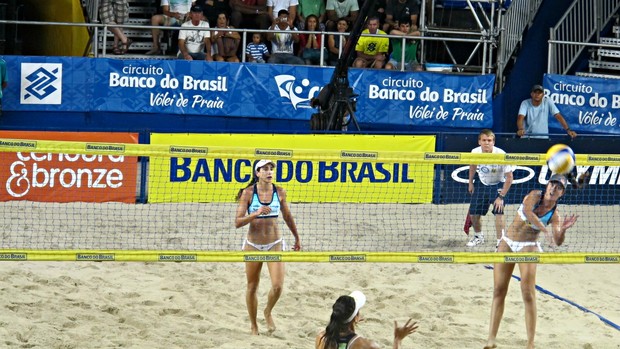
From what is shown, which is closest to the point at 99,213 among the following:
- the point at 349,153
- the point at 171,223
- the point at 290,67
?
the point at 171,223

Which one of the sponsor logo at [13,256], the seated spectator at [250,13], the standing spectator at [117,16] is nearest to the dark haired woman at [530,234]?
the sponsor logo at [13,256]

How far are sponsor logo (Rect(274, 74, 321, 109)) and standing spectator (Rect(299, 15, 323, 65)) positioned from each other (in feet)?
1.93

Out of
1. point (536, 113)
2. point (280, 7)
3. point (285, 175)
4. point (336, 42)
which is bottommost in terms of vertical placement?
point (285, 175)

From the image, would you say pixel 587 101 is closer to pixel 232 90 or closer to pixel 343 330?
pixel 232 90

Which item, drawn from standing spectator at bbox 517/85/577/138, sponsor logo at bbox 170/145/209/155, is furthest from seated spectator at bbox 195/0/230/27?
sponsor logo at bbox 170/145/209/155

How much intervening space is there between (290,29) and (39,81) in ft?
12.2

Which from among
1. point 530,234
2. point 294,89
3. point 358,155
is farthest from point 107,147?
point 294,89

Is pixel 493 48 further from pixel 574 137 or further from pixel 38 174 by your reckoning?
pixel 38 174

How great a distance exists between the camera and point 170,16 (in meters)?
17.3

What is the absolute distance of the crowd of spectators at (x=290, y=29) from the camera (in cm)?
1719

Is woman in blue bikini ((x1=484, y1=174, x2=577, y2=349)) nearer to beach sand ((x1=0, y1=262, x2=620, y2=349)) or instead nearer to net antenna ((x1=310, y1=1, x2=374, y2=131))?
beach sand ((x1=0, y1=262, x2=620, y2=349))

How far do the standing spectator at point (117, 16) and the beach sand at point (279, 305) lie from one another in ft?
19.3

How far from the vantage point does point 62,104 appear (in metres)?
16.6

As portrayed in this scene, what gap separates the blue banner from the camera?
16.5 m
